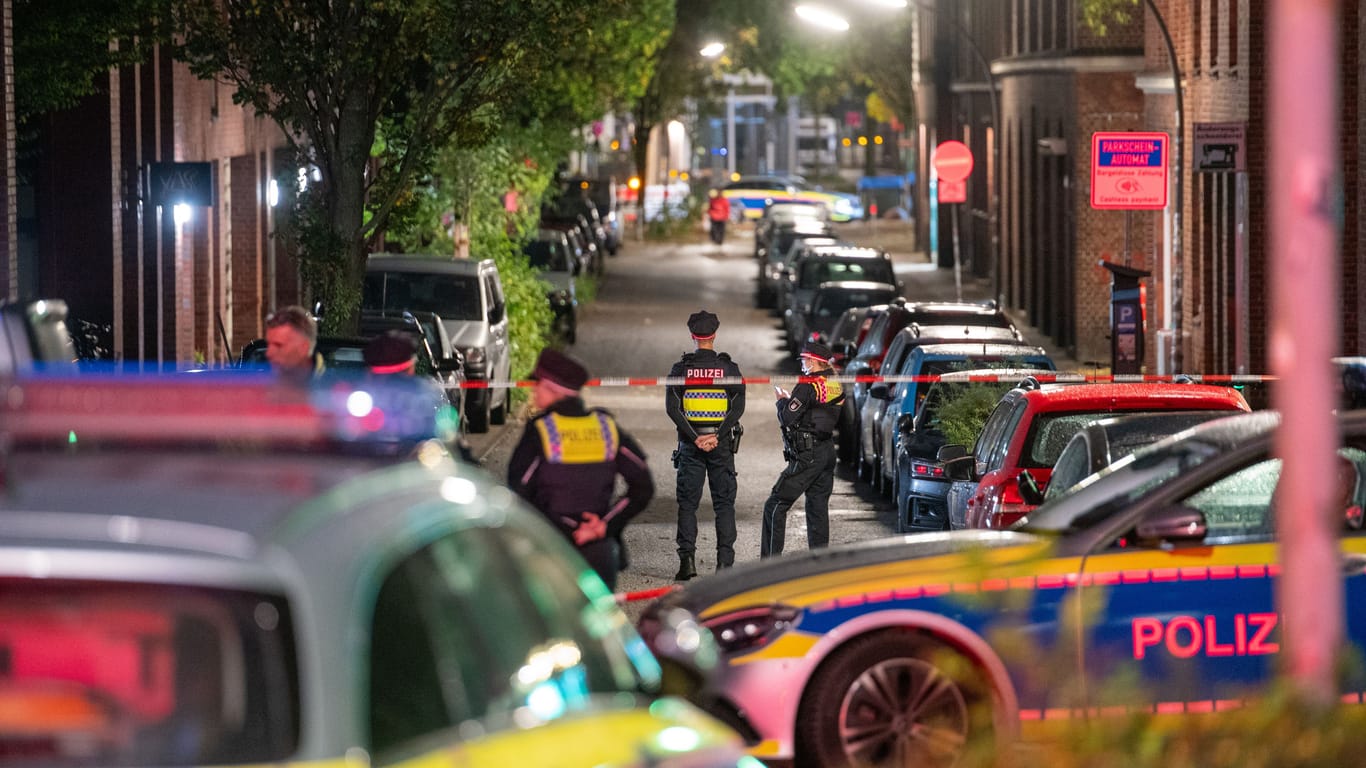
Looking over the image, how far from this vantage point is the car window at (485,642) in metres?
4.05

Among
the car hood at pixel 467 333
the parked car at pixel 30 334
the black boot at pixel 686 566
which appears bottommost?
the black boot at pixel 686 566

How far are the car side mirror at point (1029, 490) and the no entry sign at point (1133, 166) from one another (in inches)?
496

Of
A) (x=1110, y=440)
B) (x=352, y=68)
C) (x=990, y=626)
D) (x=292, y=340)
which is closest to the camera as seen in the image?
(x=990, y=626)

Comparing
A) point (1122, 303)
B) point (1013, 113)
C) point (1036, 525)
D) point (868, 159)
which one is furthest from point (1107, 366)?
point (868, 159)

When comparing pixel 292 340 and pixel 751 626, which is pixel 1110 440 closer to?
pixel 751 626

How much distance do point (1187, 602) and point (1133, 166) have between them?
55.0 feet

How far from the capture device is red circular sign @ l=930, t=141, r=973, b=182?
42.1 m

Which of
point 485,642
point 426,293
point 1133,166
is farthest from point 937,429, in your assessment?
point 485,642

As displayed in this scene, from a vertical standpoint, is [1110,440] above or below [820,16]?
below

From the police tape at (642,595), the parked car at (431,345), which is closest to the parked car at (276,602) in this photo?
Answer: the police tape at (642,595)

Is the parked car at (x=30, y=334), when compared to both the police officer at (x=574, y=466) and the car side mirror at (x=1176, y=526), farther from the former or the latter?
the car side mirror at (x=1176, y=526)

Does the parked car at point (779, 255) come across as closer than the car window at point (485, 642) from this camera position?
No

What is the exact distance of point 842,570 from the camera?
26.1 ft

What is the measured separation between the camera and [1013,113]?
Answer: 4347 centimetres
